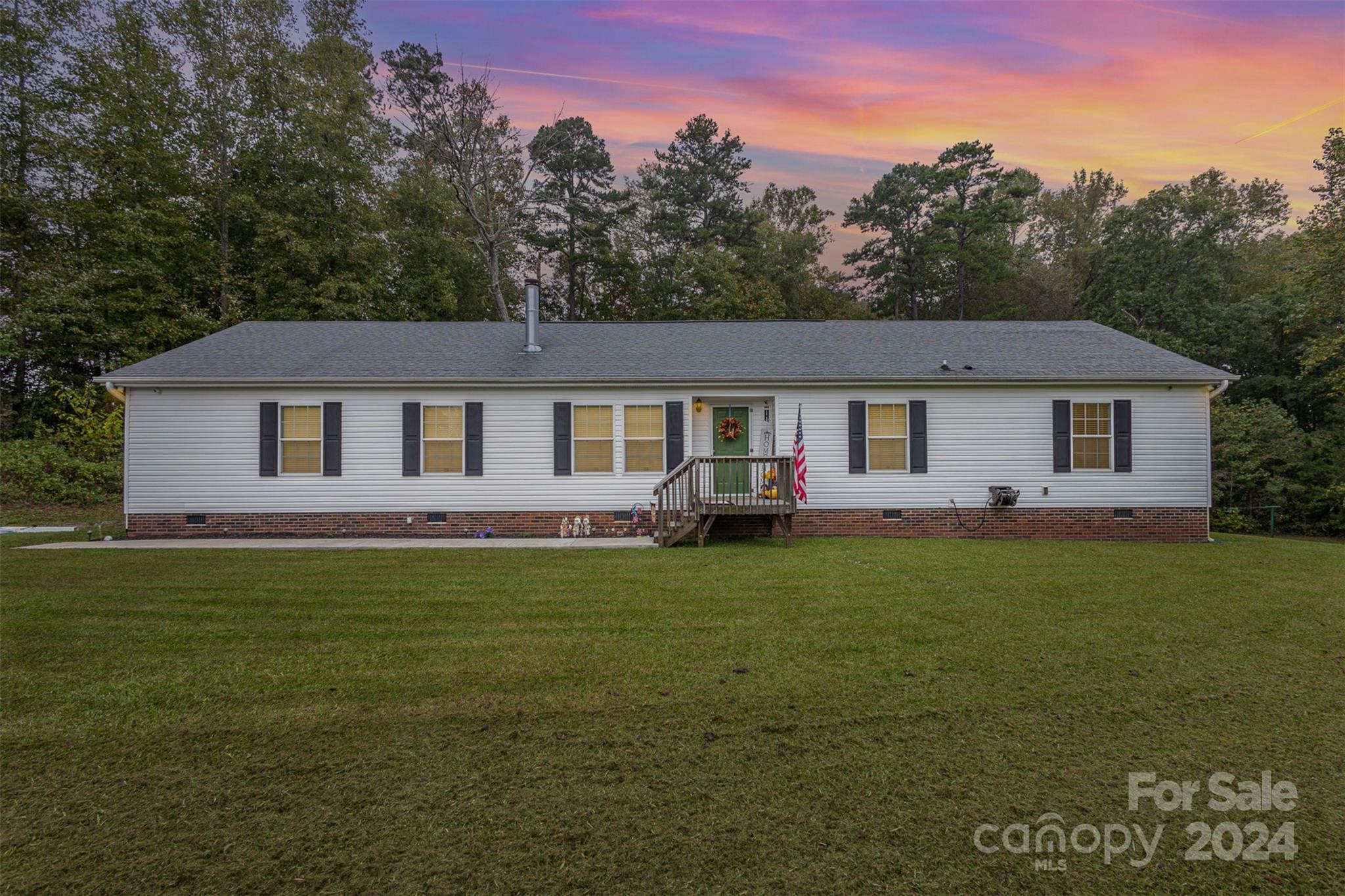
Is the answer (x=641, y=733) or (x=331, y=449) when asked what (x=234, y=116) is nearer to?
(x=331, y=449)

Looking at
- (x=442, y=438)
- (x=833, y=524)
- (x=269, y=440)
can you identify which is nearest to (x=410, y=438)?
(x=442, y=438)

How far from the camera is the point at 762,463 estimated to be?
10.8 meters

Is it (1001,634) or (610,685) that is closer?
(610,685)

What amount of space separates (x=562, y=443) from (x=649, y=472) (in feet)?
5.82

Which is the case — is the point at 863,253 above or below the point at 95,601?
above

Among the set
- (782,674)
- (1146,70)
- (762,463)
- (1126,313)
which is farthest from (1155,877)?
(1126,313)

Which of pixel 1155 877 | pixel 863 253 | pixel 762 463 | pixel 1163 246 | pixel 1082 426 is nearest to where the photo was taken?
pixel 1155 877

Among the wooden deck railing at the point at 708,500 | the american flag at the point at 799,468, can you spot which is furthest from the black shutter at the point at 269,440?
the american flag at the point at 799,468

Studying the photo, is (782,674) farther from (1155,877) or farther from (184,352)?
(184,352)

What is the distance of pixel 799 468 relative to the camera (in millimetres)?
10695

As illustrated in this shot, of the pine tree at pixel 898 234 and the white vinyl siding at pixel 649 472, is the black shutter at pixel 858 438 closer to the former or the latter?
the white vinyl siding at pixel 649 472

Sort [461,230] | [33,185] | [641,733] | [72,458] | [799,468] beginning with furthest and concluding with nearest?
[461,230], [33,185], [72,458], [799,468], [641,733]

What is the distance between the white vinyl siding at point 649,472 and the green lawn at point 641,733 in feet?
15.6

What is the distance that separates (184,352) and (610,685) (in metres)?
12.9
